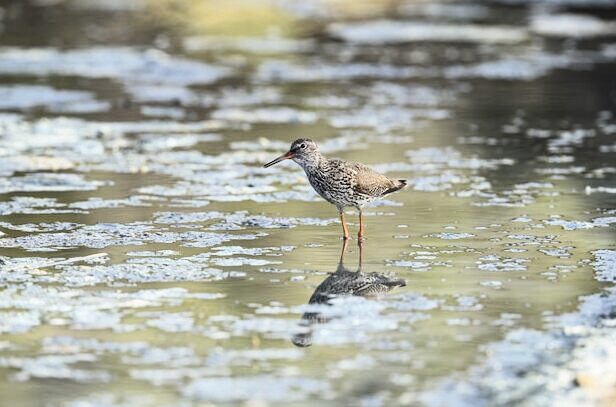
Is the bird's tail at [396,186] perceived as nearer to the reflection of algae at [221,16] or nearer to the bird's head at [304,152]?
the bird's head at [304,152]

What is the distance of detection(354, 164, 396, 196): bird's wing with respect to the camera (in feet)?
33.0

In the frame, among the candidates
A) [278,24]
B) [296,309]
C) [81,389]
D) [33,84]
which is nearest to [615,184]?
[296,309]

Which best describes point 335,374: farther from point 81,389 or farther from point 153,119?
point 153,119

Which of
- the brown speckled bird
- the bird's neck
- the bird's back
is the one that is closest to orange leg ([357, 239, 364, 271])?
the brown speckled bird

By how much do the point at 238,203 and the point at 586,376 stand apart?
5167 mm

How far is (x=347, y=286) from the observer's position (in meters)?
8.20

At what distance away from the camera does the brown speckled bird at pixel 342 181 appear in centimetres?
1002

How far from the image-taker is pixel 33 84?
17422mm

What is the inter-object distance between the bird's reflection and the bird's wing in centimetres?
137

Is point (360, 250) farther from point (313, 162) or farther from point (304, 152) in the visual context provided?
point (304, 152)

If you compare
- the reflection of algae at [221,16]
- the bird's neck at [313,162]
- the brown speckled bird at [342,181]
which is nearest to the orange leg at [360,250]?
the brown speckled bird at [342,181]

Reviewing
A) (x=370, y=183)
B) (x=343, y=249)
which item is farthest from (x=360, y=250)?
(x=370, y=183)

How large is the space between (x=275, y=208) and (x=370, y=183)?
1.05 metres

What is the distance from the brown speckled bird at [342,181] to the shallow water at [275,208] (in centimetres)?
25
